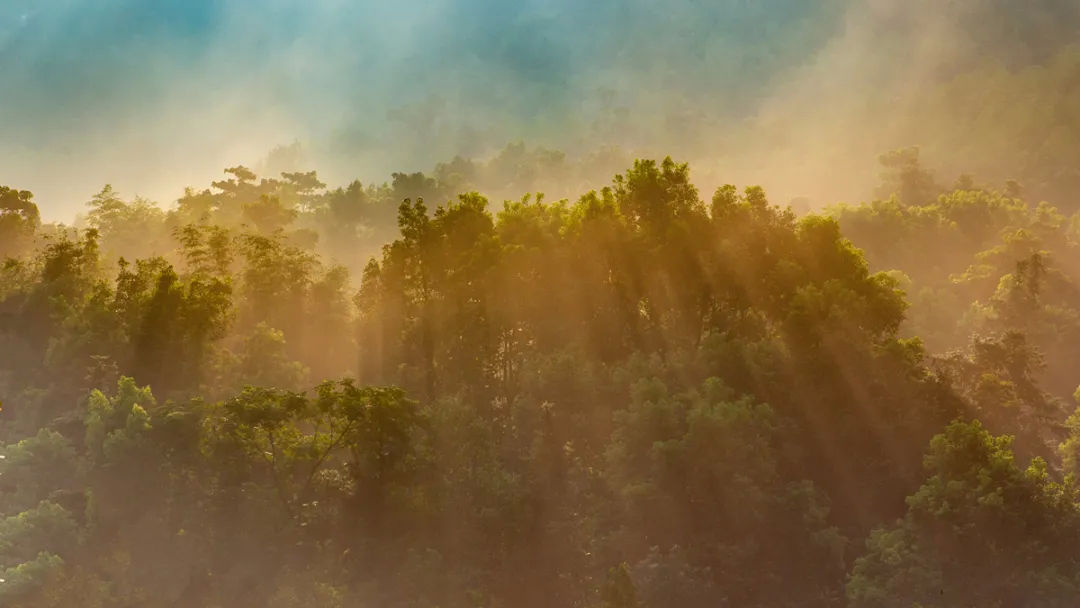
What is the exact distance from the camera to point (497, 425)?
1655 inches

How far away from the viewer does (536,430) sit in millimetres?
40500

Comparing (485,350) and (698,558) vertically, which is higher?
(485,350)

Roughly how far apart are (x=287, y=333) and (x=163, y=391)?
11155 millimetres

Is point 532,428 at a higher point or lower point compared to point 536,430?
higher

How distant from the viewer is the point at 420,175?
100 meters

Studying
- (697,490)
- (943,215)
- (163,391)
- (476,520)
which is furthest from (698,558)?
(943,215)

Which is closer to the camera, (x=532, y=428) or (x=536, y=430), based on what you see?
(x=536, y=430)

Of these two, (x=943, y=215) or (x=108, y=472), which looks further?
(x=943, y=215)

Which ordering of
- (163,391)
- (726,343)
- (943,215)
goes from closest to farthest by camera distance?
1. (726,343)
2. (163,391)
3. (943,215)

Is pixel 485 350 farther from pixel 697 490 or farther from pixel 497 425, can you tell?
pixel 697 490

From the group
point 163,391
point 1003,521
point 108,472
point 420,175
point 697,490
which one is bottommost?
point 1003,521

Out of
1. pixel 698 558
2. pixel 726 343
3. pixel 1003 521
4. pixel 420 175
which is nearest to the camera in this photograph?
pixel 1003 521

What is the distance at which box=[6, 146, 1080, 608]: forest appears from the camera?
3391cm

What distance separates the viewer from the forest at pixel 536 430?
33.9m
